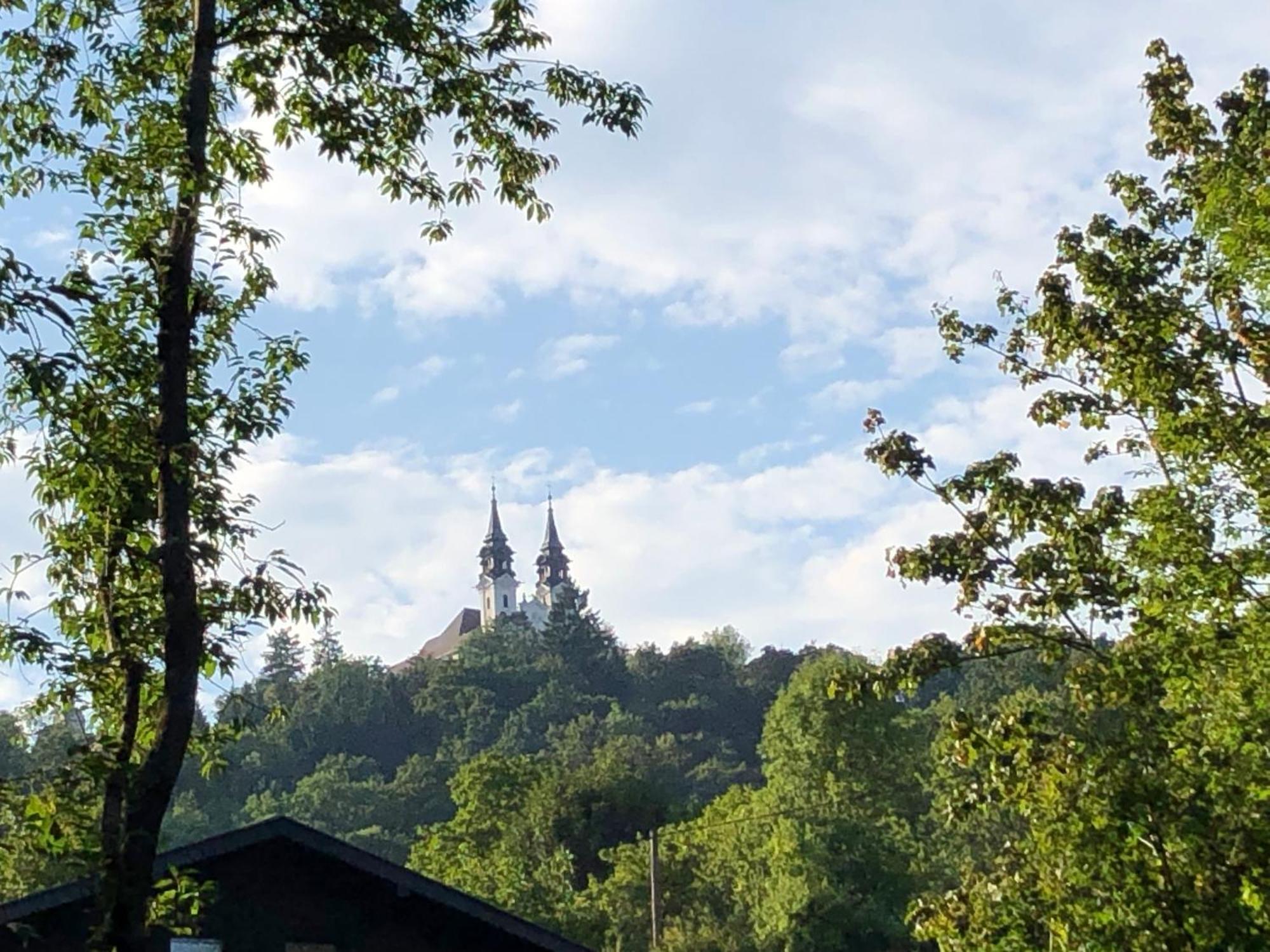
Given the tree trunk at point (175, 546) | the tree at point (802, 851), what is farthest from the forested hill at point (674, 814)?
the tree trunk at point (175, 546)

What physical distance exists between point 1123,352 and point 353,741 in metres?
133

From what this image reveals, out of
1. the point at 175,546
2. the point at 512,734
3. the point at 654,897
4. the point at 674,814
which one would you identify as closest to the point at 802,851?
the point at 654,897

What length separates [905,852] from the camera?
187 feet

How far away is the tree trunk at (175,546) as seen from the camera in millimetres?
8164

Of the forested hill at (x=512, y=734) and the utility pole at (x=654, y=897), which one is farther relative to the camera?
the forested hill at (x=512, y=734)

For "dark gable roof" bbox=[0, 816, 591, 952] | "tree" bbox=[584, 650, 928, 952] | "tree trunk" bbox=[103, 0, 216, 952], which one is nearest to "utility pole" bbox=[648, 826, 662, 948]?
"tree" bbox=[584, 650, 928, 952]

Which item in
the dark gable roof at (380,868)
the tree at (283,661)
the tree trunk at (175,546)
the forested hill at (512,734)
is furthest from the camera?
the tree at (283,661)

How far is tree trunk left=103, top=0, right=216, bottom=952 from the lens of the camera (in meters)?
8.16

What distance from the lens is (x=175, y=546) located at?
8.81m

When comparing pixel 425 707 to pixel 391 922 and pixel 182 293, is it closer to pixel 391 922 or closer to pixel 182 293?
pixel 391 922

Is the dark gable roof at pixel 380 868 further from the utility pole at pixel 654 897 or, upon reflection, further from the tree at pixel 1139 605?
the utility pole at pixel 654 897

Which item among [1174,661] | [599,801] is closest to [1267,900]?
[1174,661]

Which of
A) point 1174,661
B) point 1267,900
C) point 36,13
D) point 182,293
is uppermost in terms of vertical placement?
point 36,13

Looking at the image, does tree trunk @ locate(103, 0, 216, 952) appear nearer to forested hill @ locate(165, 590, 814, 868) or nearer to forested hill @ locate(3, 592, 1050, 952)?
forested hill @ locate(3, 592, 1050, 952)
